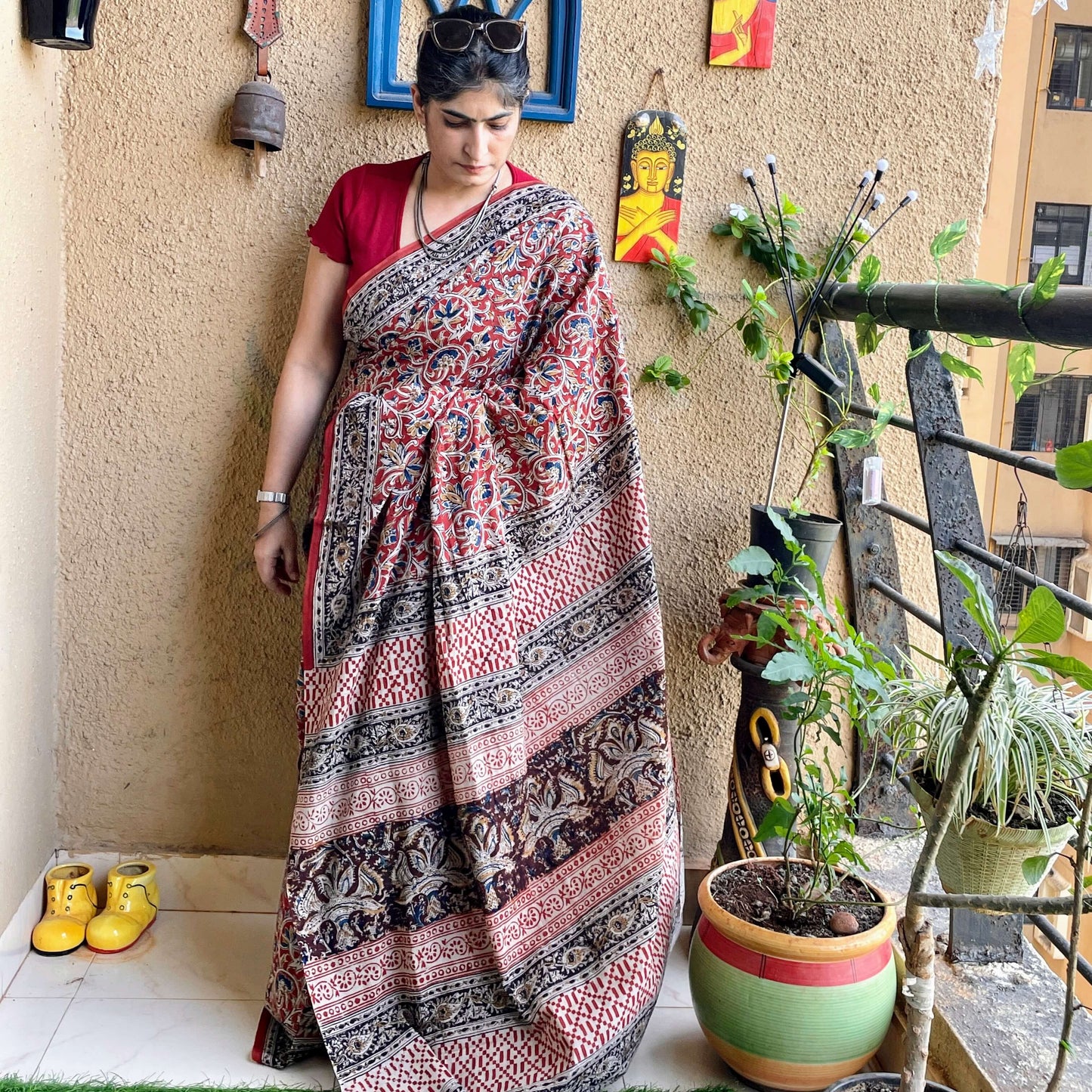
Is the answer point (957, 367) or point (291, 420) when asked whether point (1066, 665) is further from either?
point (291, 420)

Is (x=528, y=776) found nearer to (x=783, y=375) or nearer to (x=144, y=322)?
(x=783, y=375)

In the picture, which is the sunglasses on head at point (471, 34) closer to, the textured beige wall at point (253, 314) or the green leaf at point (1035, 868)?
the textured beige wall at point (253, 314)

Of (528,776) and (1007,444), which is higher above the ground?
(1007,444)

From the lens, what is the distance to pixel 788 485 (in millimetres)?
2062

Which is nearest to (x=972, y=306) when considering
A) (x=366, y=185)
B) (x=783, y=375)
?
(x=783, y=375)

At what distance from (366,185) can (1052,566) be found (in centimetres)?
409

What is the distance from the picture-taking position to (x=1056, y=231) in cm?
441

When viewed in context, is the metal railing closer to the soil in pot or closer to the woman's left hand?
the soil in pot

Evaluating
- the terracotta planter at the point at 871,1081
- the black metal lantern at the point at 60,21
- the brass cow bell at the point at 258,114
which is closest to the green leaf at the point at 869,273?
the brass cow bell at the point at 258,114

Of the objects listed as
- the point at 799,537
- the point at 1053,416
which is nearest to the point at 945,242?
the point at 799,537

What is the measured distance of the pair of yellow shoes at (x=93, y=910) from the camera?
6.23ft

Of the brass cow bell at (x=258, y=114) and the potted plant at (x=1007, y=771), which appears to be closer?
the potted plant at (x=1007, y=771)

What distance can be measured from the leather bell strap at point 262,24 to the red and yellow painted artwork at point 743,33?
806 millimetres

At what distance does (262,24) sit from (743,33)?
888 mm
